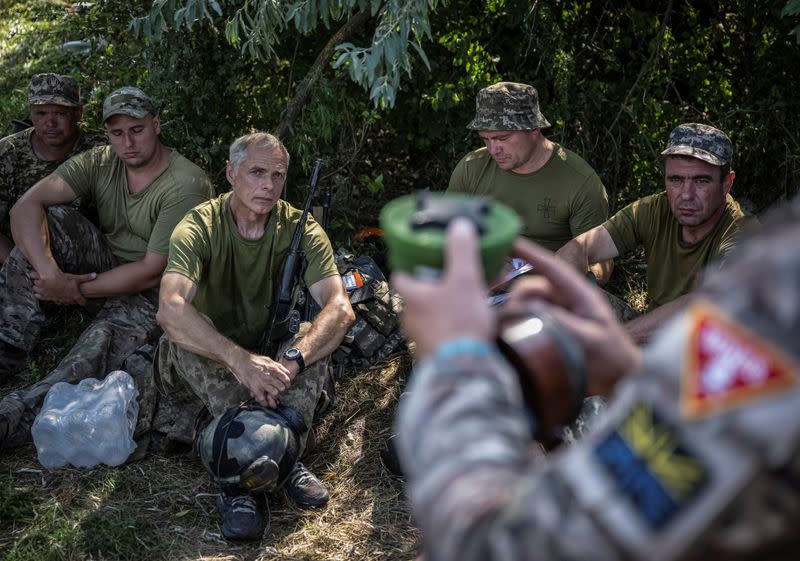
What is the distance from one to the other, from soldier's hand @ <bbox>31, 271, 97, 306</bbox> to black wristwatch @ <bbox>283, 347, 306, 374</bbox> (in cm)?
156

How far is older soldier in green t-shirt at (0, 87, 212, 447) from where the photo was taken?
4848 mm

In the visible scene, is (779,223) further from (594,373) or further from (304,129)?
(304,129)

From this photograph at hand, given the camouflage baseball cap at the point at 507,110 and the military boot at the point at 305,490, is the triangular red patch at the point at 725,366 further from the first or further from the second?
the camouflage baseball cap at the point at 507,110

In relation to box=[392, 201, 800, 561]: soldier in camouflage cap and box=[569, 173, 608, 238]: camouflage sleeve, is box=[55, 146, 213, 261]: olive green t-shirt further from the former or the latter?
box=[392, 201, 800, 561]: soldier in camouflage cap

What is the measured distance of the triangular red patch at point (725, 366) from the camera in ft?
→ 3.11

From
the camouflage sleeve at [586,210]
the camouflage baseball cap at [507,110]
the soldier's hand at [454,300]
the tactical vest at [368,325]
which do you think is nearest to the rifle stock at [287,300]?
the tactical vest at [368,325]

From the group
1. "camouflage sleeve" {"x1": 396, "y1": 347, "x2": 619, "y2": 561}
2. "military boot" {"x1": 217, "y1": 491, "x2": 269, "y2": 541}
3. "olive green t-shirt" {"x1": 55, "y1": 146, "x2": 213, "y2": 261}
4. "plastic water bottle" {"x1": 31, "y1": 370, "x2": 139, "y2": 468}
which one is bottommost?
"military boot" {"x1": 217, "y1": 491, "x2": 269, "y2": 541}

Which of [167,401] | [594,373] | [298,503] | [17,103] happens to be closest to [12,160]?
[17,103]

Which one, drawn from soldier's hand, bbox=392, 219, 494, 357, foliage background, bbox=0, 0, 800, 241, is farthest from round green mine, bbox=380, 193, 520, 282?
foliage background, bbox=0, 0, 800, 241

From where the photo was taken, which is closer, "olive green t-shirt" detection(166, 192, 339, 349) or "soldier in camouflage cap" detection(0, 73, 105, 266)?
"olive green t-shirt" detection(166, 192, 339, 349)

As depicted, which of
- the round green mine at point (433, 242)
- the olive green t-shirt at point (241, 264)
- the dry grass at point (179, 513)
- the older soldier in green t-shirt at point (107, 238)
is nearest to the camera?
the round green mine at point (433, 242)

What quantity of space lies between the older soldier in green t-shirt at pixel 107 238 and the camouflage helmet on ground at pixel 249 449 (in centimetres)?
125

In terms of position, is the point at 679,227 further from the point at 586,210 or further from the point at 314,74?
the point at 314,74

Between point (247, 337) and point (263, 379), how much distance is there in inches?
21.1
